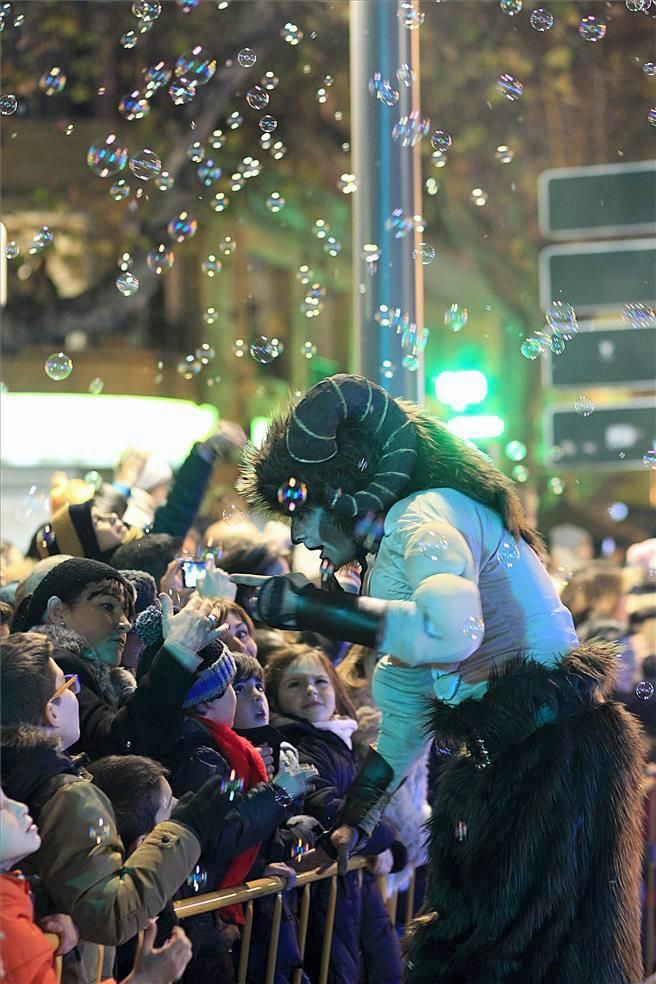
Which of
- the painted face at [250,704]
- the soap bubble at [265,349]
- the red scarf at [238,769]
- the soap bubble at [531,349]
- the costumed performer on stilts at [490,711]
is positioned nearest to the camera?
the costumed performer on stilts at [490,711]

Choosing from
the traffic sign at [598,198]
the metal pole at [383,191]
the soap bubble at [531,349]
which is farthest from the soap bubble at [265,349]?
the traffic sign at [598,198]

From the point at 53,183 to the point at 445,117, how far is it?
5.51 metres

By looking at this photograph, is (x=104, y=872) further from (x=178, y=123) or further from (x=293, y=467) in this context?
(x=178, y=123)

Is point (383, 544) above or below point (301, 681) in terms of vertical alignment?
above

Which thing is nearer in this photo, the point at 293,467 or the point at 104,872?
the point at 104,872

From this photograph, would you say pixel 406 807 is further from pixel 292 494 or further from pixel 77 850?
pixel 77 850

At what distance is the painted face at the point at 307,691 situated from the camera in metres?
4.57

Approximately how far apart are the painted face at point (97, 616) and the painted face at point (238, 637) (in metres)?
0.45

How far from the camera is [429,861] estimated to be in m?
3.66

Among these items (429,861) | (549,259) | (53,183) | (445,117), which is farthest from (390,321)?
(53,183)

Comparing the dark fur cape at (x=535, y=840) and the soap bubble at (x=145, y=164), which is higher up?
the soap bubble at (x=145, y=164)

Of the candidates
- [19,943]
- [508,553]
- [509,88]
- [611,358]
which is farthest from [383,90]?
[611,358]

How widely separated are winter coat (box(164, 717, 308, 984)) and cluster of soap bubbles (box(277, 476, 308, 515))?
0.65 meters

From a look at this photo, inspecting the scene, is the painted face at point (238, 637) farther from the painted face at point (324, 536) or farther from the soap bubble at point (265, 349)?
the soap bubble at point (265, 349)
